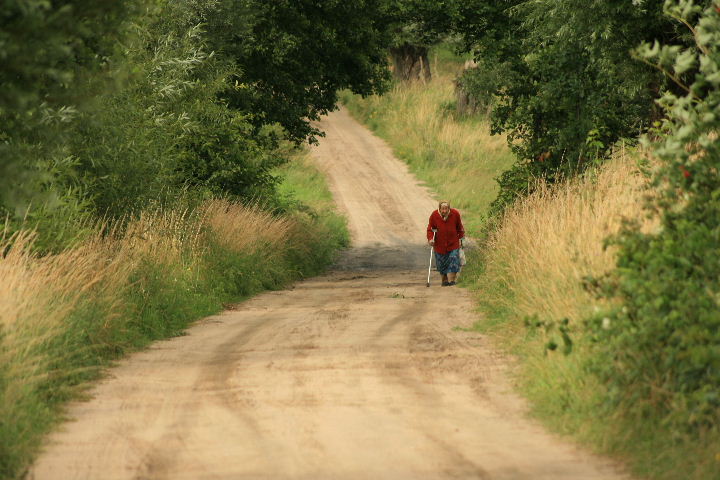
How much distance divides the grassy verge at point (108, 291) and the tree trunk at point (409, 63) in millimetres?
31942

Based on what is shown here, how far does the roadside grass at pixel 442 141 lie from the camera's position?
39.9 m

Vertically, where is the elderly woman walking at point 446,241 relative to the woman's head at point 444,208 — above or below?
below

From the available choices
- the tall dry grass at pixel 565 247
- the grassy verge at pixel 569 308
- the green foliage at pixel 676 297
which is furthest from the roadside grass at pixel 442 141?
the green foliage at pixel 676 297

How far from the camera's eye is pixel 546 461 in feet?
24.2

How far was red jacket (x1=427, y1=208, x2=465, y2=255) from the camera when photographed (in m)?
21.0

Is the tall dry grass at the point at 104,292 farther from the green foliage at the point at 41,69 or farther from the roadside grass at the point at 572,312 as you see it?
the roadside grass at the point at 572,312

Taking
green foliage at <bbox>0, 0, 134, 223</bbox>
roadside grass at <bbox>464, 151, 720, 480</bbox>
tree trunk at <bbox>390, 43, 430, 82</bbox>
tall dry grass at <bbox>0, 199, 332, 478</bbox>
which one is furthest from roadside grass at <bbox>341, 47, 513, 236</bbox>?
green foliage at <bbox>0, 0, 134, 223</bbox>

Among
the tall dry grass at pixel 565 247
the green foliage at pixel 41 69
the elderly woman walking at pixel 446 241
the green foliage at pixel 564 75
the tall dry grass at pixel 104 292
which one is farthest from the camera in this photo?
the elderly woman walking at pixel 446 241

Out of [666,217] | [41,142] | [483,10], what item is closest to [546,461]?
[666,217]

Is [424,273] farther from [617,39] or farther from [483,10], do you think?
[617,39]

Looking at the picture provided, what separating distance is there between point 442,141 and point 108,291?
3379 centimetres

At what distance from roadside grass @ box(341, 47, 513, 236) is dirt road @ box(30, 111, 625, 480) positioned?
2160cm

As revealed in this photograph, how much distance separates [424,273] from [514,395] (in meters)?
16.7

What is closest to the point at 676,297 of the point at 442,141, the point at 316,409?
the point at 316,409
